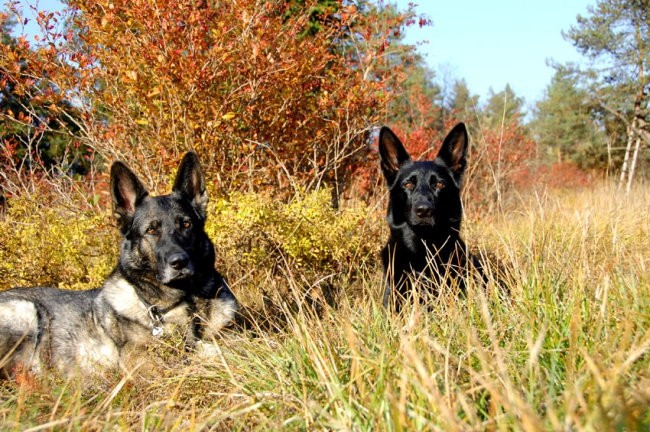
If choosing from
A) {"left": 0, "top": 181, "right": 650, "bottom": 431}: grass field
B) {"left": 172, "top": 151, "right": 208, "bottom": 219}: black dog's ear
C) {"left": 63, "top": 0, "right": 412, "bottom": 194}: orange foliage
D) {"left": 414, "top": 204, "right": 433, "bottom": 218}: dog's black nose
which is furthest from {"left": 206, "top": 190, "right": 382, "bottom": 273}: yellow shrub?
{"left": 0, "top": 181, "right": 650, "bottom": 431}: grass field

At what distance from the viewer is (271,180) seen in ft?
19.8

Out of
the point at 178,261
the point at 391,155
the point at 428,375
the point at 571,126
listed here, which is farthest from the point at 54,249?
the point at 571,126

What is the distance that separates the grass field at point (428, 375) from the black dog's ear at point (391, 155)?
1476 mm

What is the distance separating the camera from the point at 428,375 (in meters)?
1.80

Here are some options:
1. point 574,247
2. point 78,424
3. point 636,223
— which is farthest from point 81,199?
point 636,223

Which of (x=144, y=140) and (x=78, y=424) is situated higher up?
(x=144, y=140)

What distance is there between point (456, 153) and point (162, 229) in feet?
7.92

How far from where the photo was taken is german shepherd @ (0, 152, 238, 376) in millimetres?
3438

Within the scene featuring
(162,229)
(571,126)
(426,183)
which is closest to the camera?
(162,229)

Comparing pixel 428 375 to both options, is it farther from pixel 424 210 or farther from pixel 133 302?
pixel 133 302

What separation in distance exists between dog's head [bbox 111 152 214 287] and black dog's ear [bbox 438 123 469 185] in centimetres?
198

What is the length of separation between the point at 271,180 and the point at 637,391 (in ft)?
15.8

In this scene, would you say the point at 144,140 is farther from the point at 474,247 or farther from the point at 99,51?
the point at 474,247

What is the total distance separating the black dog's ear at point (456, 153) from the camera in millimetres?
4270
